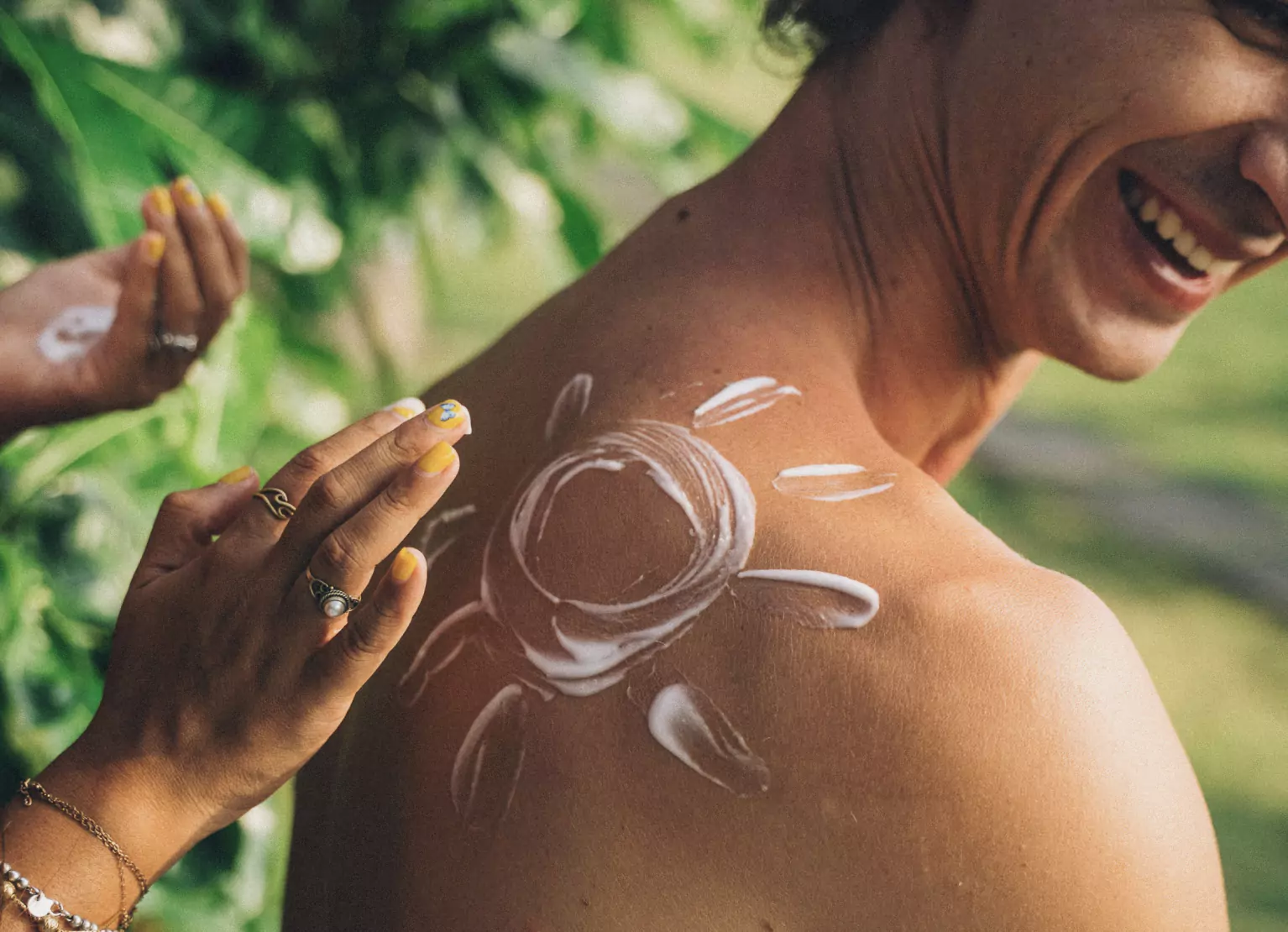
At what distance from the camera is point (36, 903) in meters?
1.01

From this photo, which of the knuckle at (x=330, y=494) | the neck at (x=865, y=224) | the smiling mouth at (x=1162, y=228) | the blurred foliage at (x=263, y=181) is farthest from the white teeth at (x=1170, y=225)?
the blurred foliage at (x=263, y=181)

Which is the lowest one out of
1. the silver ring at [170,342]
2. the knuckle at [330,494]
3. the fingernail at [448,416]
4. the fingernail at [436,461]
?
the silver ring at [170,342]

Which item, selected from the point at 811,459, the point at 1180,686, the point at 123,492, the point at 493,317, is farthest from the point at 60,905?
the point at 493,317

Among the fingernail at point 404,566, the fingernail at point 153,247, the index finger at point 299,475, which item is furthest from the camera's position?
the fingernail at point 153,247

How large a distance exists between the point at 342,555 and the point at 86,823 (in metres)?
0.32

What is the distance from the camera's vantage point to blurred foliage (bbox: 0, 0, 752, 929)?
225 cm

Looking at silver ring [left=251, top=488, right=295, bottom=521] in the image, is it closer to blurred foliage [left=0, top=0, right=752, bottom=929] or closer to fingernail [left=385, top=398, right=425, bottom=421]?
fingernail [left=385, top=398, right=425, bottom=421]

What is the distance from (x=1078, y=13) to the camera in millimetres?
1185

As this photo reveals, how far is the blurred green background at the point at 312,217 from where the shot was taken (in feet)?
7.41

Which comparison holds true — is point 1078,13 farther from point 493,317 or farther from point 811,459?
point 493,317

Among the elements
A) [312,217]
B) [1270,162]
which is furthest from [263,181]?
[1270,162]

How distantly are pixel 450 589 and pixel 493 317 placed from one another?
6.10 meters

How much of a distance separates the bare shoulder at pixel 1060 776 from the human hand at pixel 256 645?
1.33ft

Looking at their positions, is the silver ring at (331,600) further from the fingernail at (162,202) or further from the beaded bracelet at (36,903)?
the fingernail at (162,202)
